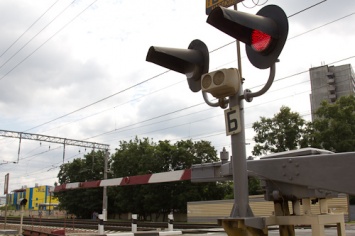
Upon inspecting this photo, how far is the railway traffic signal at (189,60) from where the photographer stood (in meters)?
3.88

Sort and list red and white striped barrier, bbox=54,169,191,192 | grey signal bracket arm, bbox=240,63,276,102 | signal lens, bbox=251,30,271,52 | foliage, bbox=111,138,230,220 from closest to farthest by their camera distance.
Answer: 1. signal lens, bbox=251,30,271,52
2. grey signal bracket arm, bbox=240,63,276,102
3. red and white striped barrier, bbox=54,169,191,192
4. foliage, bbox=111,138,230,220

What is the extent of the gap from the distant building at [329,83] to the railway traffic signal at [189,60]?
10950cm

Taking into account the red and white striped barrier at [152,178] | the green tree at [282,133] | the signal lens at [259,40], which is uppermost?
the green tree at [282,133]

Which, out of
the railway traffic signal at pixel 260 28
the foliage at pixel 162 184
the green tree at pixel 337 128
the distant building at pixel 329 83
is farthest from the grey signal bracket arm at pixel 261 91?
the distant building at pixel 329 83

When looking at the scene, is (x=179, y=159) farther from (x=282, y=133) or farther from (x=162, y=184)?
(x=282, y=133)

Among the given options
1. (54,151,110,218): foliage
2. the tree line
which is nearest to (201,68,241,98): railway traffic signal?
the tree line

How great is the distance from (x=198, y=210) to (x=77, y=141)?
17.0 meters

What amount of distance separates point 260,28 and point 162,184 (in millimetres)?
40589

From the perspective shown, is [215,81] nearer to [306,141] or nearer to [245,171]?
[245,171]

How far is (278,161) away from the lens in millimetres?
3188

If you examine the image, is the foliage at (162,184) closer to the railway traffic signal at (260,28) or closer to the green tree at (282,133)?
the green tree at (282,133)

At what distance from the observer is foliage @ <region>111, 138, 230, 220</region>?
41.5 meters

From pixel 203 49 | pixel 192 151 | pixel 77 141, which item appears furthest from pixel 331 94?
pixel 203 49

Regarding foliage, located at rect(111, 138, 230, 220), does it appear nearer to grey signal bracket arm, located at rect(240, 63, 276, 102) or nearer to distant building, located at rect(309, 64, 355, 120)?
grey signal bracket arm, located at rect(240, 63, 276, 102)
